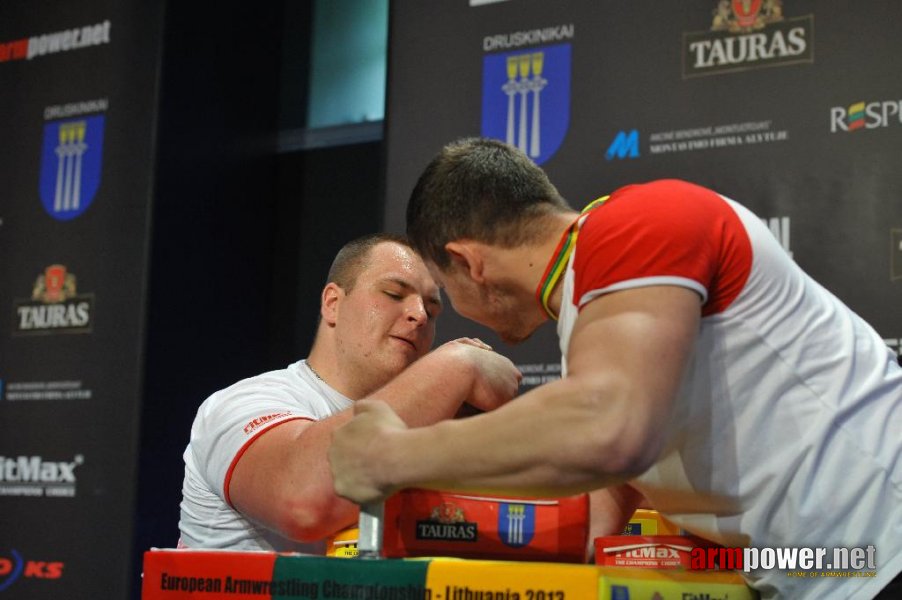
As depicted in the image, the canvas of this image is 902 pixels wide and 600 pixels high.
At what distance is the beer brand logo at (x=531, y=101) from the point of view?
2959mm

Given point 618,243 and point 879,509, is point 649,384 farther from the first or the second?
point 879,509

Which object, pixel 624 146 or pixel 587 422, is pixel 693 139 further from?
pixel 587 422

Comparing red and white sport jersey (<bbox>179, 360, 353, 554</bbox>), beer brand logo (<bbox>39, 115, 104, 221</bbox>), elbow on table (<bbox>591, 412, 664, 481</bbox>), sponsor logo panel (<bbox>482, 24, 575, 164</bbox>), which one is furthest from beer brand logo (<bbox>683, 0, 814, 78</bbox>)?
beer brand logo (<bbox>39, 115, 104, 221</bbox>)

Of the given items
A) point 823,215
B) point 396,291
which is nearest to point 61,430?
point 396,291

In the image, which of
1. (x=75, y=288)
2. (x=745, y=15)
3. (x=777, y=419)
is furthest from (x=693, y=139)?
(x=75, y=288)

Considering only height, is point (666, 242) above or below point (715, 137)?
below

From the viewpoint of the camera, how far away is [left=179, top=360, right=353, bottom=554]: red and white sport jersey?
1.94m

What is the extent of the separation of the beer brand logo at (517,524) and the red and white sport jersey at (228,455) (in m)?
0.75

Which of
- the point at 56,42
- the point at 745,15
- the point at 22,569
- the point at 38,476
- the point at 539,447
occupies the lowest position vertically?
the point at 22,569

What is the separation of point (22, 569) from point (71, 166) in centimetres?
140

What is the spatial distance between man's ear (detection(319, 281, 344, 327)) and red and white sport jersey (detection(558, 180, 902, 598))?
128cm

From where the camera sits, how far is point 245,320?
151 inches

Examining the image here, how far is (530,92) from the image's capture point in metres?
2.99

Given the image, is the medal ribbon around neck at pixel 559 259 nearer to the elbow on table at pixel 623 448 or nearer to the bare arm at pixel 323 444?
the elbow on table at pixel 623 448
